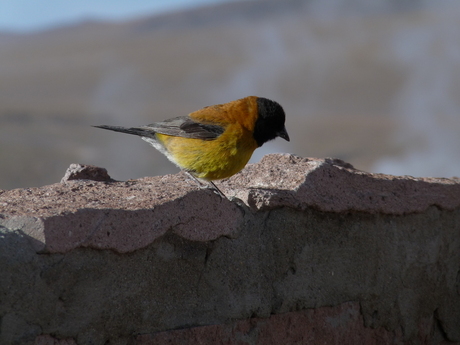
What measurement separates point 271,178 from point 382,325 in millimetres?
848

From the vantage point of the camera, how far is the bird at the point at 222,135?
148 inches

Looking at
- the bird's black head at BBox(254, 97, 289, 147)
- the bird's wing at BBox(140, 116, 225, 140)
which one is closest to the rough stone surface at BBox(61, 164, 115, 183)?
the bird's wing at BBox(140, 116, 225, 140)

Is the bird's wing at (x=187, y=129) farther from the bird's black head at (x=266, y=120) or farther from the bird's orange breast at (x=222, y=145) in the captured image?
the bird's black head at (x=266, y=120)

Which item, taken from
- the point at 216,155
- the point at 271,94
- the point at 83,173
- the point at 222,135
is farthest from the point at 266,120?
the point at 271,94

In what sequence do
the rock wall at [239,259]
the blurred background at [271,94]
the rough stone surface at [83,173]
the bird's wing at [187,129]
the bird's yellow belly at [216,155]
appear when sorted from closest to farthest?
the rock wall at [239,259], the rough stone surface at [83,173], the bird's yellow belly at [216,155], the bird's wing at [187,129], the blurred background at [271,94]

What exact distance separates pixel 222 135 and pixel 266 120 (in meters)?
0.29

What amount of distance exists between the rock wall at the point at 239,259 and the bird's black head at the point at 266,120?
13.3 inches

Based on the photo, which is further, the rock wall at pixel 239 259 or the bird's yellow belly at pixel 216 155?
the bird's yellow belly at pixel 216 155

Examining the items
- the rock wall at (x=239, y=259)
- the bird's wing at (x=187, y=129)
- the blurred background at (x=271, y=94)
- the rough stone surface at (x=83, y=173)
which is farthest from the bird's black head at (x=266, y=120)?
the blurred background at (x=271, y=94)

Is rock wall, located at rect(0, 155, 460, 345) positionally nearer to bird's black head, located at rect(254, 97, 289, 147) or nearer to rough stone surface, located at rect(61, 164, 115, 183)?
rough stone surface, located at rect(61, 164, 115, 183)

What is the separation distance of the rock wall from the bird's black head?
0.34m

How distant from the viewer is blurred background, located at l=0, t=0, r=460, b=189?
15914mm

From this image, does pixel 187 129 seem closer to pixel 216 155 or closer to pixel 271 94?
pixel 216 155

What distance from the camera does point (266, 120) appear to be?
13.1 feet
